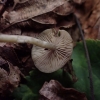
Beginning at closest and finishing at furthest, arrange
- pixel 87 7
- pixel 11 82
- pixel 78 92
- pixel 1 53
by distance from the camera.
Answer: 1. pixel 78 92
2. pixel 11 82
3. pixel 1 53
4. pixel 87 7

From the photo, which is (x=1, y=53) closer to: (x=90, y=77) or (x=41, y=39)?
(x=41, y=39)

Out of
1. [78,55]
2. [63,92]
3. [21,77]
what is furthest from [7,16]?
[63,92]

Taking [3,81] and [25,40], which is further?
[3,81]

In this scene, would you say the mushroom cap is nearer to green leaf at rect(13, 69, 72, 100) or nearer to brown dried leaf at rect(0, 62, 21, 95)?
green leaf at rect(13, 69, 72, 100)

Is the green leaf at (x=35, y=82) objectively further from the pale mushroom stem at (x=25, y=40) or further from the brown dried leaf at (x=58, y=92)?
the pale mushroom stem at (x=25, y=40)

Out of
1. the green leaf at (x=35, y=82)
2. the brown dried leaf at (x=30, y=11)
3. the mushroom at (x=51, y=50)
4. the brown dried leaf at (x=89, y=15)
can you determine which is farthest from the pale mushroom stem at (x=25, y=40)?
the brown dried leaf at (x=89, y=15)

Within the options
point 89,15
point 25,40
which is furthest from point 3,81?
point 89,15

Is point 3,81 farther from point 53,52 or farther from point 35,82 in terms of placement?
point 53,52

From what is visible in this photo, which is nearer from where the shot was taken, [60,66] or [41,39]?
[60,66]
